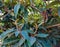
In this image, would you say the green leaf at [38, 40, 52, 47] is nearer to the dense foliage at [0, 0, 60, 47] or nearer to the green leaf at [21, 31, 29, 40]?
the dense foliage at [0, 0, 60, 47]

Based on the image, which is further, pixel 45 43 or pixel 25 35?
pixel 45 43

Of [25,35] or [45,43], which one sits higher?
[25,35]

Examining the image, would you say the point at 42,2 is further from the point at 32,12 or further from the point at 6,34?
the point at 6,34

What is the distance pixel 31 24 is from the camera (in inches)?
49.3

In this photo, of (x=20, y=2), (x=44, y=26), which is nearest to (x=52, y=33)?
(x=44, y=26)

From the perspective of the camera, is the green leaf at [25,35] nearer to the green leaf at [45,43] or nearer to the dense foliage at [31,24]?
the dense foliage at [31,24]

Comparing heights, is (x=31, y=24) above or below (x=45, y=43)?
above

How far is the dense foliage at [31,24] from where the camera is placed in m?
1.19

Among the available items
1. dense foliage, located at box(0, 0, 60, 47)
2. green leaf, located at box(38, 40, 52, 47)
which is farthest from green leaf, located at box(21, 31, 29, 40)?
green leaf, located at box(38, 40, 52, 47)

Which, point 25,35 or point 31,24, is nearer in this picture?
point 25,35

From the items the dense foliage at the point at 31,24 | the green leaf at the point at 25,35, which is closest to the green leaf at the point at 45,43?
the dense foliage at the point at 31,24

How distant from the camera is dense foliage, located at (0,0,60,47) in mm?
1190

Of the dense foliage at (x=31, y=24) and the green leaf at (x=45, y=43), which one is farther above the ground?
the dense foliage at (x=31, y=24)

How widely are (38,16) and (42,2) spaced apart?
0.34 feet
